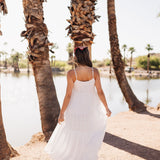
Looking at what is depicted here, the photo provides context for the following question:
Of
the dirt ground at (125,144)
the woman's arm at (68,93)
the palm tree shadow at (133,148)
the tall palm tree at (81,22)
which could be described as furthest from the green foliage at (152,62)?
the woman's arm at (68,93)

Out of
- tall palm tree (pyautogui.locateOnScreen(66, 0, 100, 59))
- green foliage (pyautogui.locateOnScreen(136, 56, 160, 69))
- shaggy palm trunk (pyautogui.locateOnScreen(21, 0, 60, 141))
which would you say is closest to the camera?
shaggy palm trunk (pyautogui.locateOnScreen(21, 0, 60, 141))

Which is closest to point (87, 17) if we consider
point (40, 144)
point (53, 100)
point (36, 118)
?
point (53, 100)

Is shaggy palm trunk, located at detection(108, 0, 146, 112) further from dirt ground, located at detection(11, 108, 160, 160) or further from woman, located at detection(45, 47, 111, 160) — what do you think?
woman, located at detection(45, 47, 111, 160)

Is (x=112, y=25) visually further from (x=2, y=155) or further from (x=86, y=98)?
(x=2, y=155)

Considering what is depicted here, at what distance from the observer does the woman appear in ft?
9.05

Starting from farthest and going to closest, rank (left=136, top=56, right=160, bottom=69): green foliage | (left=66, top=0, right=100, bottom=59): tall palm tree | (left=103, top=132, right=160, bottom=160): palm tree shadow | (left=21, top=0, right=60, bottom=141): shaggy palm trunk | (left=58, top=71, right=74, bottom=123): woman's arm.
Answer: (left=136, top=56, right=160, bottom=69): green foliage < (left=66, top=0, right=100, bottom=59): tall palm tree < (left=21, top=0, right=60, bottom=141): shaggy palm trunk < (left=103, top=132, right=160, bottom=160): palm tree shadow < (left=58, top=71, right=74, bottom=123): woman's arm

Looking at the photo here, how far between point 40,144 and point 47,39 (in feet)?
10.2

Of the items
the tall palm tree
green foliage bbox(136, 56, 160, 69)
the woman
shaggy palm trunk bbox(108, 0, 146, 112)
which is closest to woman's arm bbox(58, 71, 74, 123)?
the woman

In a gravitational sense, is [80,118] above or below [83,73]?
below

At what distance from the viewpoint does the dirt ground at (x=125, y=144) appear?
3988 millimetres

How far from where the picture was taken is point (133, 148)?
4430mm

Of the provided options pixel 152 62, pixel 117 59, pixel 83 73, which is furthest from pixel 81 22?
pixel 152 62

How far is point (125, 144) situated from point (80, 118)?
2.54m

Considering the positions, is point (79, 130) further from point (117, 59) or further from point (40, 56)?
point (117, 59)
